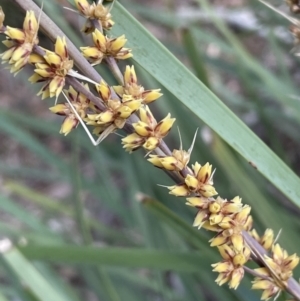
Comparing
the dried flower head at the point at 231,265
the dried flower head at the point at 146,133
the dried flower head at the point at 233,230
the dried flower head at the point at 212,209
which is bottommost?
the dried flower head at the point at 231,265

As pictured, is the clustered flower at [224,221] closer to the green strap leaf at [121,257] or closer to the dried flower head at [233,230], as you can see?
the dried flower head at [233,230]

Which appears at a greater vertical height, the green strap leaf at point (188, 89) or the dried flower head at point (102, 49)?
the dried flower head at point (102, 49)

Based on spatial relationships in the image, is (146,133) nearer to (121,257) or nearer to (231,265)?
A: (231,265)

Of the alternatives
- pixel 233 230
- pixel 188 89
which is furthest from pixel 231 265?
pixel 188 89

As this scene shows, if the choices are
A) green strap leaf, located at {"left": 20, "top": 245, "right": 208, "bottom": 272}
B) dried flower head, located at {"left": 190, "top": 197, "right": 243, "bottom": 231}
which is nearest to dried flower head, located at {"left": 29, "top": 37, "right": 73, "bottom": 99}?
dried flower head, located at {"left": 190, "top": 197, "right": 243, "bottom": 231}

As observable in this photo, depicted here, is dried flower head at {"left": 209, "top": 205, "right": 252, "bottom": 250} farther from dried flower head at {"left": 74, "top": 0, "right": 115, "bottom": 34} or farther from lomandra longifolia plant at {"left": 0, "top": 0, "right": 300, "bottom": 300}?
dried flower head at {"left": 74, "top": 0, "right": 115, "bottom": 34}

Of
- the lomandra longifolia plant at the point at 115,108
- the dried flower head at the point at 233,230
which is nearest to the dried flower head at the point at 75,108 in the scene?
the lomandra longifolia plant at the point at 115,108

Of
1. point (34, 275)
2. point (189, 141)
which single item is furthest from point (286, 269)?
point (189, 141)
